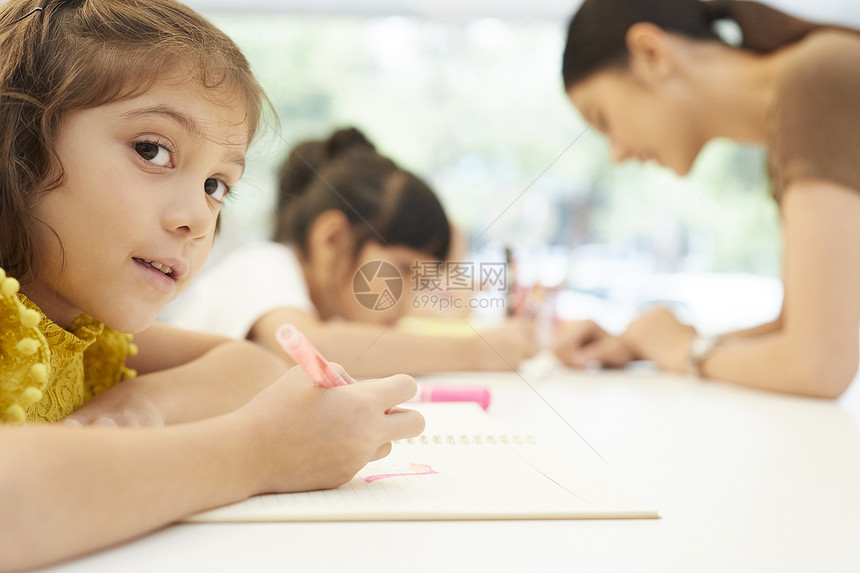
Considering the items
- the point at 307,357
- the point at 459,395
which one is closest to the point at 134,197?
the point at 307,357

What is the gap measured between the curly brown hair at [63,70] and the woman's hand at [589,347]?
766mm

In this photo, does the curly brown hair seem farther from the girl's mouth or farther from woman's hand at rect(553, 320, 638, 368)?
woman's hand at rect(553, 320, 638, 368)

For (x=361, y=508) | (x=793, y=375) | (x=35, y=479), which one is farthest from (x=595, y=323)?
(x=35, y=479)

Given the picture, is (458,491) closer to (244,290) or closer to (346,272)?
(346,272)

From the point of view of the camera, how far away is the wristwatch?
101cm

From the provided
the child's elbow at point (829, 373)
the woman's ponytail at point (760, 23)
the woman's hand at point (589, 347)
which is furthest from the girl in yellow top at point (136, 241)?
the woman's ponytail at point (760, 23)

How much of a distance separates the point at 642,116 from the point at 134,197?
831 mm

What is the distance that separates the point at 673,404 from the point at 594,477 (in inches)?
15.2

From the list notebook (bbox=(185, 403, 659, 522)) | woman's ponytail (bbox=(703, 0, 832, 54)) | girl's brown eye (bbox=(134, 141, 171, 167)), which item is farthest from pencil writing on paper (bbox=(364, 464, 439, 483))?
woman's ponytail (bbox=(703, 0, 832, 54))

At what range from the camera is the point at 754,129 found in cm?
107
